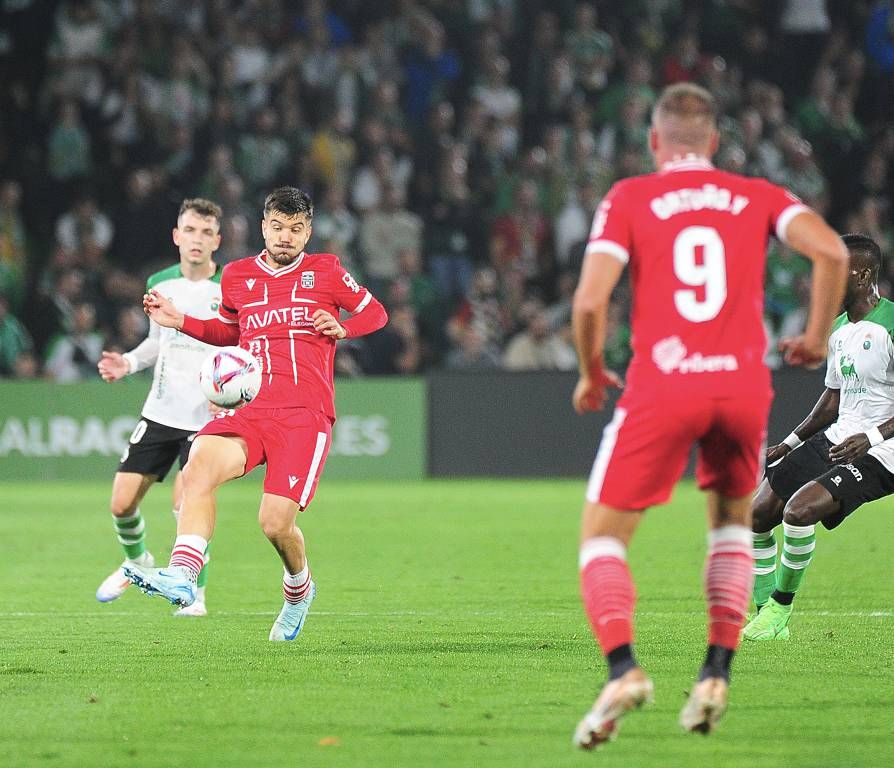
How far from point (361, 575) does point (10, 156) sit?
41.4 ft

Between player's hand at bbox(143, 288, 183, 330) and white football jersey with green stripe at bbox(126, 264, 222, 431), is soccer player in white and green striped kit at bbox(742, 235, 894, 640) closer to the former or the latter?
player's hand at bbox(143, 288, 183, 330)

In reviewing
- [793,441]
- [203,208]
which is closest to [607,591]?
[793,441]

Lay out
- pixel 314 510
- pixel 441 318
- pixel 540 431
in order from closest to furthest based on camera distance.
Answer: pixel 314 510
pixel 540 431
pixel 441 318

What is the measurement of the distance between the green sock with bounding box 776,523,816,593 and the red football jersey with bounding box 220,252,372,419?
7.84 ft

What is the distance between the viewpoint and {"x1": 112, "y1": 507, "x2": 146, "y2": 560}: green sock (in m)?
9.48

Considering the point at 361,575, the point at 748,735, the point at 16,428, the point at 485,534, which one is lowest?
the point at 16,428

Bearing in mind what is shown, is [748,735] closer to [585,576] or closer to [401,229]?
[585,576]

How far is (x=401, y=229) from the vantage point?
20719 millimetres

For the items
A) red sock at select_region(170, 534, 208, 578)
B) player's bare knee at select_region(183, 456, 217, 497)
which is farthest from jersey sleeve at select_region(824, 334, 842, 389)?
red sock at select_region(170, 534, 208, 578)

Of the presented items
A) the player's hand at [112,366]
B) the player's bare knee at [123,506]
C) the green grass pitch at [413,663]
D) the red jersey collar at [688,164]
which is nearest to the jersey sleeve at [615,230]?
the red jersey collar at [688,164]

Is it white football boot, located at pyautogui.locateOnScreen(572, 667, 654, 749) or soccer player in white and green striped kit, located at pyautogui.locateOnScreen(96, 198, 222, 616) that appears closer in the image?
white football boot, located at pyautogui.locateOnScreen(572, 667, 654, 749)

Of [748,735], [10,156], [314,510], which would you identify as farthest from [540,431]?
[748,735]

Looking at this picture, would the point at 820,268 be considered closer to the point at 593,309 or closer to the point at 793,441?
the point at 593,309

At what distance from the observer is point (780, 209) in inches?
208
